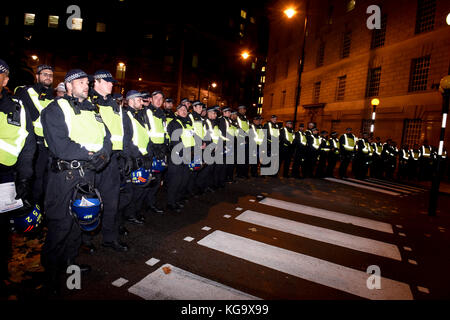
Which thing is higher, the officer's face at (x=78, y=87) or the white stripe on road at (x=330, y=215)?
the officer's face at (x=78, y=87)

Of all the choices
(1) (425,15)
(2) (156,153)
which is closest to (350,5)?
(1) (425,15)

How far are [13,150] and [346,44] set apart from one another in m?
26.4

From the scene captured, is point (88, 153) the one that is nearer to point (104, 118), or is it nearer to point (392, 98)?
point (104, 118)

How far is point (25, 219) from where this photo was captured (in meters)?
2.89

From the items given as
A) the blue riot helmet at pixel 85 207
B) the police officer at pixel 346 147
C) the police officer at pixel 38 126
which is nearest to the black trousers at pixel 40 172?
the police officer at pixel 38 126

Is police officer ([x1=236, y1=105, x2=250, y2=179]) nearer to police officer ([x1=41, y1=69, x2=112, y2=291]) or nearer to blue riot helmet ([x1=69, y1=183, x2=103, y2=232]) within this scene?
police officer ([x1=41, y1=69, x2=112, y2=291])

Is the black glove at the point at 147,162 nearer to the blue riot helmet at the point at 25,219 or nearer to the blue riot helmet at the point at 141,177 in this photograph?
the blue riot helmet at the point at 141,177

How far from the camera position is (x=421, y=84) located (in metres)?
17.2

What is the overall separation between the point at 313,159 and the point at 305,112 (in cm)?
1625

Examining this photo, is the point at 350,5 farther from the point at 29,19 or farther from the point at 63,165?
the point at 29,19

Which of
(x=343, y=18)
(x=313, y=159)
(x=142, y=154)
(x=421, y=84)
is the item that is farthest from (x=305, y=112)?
(x=142, y=154)

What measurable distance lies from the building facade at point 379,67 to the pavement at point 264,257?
962 cm

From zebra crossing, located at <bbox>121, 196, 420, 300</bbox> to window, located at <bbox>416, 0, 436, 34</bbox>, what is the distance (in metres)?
17.6

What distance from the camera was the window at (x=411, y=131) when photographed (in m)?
16.9
